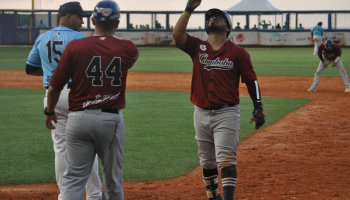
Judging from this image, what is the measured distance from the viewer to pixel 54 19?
5009 cm

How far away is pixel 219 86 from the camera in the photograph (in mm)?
5156

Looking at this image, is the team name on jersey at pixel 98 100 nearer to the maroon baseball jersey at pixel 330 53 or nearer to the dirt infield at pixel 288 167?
the dirt infield at pixel 288 167

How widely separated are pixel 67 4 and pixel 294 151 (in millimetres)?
4838

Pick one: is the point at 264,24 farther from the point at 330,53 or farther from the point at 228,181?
the point at 228,181

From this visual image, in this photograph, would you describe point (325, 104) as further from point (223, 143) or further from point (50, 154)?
point (223, 143)

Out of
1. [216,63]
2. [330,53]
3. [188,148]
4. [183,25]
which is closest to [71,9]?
[183,25]

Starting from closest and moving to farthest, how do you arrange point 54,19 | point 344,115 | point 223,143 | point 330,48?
point 223,143
point 344,115
point 330,48
point 54,19

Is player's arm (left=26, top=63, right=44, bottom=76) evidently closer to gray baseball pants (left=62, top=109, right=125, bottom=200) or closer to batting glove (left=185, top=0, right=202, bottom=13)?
gray baseball pants (left=62, top=109, right=125, bottom=200)

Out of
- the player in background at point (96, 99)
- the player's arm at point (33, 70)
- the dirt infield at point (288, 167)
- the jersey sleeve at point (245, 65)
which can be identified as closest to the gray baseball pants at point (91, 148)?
the player in background at point (96, 99)

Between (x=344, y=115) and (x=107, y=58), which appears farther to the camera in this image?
(x=344, y=115)

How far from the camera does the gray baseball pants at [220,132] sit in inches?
201

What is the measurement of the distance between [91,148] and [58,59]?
1.24 metres

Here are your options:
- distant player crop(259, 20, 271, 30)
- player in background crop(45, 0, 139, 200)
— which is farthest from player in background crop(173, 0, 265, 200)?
distant player crop(259, 20, 271, 30)

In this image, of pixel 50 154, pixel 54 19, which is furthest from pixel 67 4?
pixel 54 19
